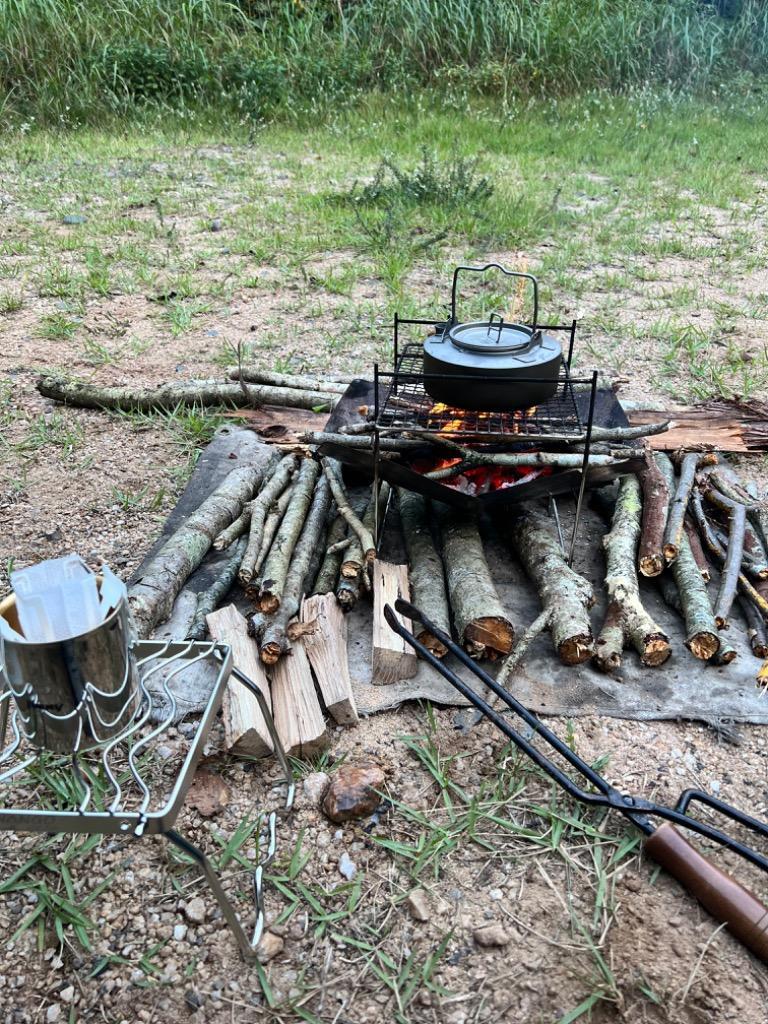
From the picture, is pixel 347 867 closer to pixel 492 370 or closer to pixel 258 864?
pixel 258 864

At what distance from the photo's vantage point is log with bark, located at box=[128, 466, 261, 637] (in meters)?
2.68

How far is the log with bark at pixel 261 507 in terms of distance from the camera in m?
2.83

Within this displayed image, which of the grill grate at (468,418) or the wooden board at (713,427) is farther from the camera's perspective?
the wooden board at (713,427)

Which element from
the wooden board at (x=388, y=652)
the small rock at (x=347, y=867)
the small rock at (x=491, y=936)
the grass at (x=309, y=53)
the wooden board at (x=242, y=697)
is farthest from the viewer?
the grass at (x=309, y=53)

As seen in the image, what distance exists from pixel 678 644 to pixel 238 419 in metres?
2.35

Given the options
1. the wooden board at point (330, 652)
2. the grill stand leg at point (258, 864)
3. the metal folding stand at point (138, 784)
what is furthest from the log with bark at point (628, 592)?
the metal folding stand at point (138, 784)

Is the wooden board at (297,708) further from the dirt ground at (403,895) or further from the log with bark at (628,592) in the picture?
the log with bark at (628,592)

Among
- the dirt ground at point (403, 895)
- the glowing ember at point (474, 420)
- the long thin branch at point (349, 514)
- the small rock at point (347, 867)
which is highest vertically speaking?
the glowing ember at point (474, 420)

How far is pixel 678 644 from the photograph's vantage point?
270 centimetres

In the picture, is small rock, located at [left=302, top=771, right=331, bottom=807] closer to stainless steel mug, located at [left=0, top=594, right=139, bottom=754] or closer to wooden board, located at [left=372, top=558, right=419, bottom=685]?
wooden board, located at [left=372, top=558, right=419, bottom=685]

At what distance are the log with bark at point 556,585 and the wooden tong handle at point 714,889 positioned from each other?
646 mm

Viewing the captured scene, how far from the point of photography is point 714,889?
1879mm

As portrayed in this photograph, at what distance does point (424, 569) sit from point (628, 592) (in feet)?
2.26

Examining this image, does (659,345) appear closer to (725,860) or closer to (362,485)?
(362,485)
